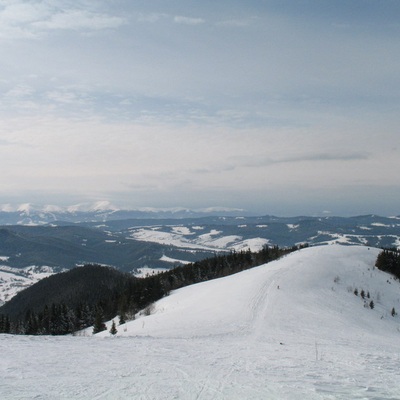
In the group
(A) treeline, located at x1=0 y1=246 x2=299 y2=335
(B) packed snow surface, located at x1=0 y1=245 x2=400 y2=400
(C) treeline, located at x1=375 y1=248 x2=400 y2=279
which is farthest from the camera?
(A) treeline, located at x1=0 y1=246 x2=299 y2=335

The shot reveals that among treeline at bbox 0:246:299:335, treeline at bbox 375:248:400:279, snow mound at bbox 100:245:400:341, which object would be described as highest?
treeline at bbox 375:248:400:279

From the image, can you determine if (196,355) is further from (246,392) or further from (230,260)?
(230,260)

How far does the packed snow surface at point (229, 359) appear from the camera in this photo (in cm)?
989

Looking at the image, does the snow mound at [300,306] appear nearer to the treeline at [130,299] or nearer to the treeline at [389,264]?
the treeline at [389,264]

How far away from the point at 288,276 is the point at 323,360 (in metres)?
28.9

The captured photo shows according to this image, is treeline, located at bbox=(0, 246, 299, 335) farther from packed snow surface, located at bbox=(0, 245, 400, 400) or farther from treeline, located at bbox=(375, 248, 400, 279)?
packed snow surface, located at bbox=(0, 245, 400, 400)

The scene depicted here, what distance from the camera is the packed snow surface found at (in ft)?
32.4

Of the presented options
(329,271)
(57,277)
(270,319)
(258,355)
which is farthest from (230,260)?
(57,277)

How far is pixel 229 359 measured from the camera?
570 inches

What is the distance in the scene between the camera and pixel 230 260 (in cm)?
9262

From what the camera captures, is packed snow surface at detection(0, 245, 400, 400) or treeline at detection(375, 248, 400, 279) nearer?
packed snow surface at detection(0, 245, 400, 400)

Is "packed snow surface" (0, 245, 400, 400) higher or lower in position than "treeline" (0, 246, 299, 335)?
higher

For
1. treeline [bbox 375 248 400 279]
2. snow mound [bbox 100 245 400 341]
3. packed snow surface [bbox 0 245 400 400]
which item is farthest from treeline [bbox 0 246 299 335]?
packed snow surface [bbox 0 245 400 400]

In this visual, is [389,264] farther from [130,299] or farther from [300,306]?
[130,299]
